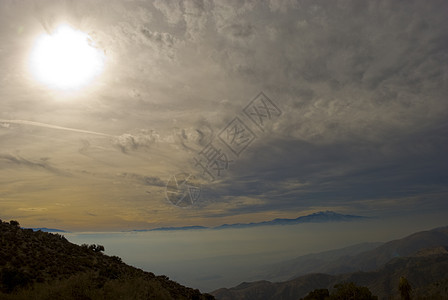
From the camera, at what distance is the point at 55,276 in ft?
81.0

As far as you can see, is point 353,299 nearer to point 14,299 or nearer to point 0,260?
point 14,299

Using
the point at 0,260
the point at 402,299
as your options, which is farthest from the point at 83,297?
the point at 402,299

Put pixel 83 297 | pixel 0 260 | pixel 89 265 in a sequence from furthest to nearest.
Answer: pixel 89 265 < pixel 0 260 < pixel 83 297

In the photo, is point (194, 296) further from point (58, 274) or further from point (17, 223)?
point (17, 223)

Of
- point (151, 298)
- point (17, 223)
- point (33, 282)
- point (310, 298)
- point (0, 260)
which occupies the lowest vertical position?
point (310, 298)

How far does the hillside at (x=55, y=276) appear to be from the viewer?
19688mm

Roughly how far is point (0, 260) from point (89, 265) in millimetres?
9277

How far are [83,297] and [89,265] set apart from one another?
47.4 feet

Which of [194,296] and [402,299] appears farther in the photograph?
[194,296]

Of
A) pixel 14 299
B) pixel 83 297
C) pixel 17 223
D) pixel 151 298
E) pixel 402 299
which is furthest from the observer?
pixel 17 223

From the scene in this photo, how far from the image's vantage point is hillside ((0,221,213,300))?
19.7 metres

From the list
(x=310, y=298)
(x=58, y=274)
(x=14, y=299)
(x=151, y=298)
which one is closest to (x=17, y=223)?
(x=58, y=274)

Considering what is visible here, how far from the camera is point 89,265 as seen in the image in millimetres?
31797

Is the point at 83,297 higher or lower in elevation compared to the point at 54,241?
lower
